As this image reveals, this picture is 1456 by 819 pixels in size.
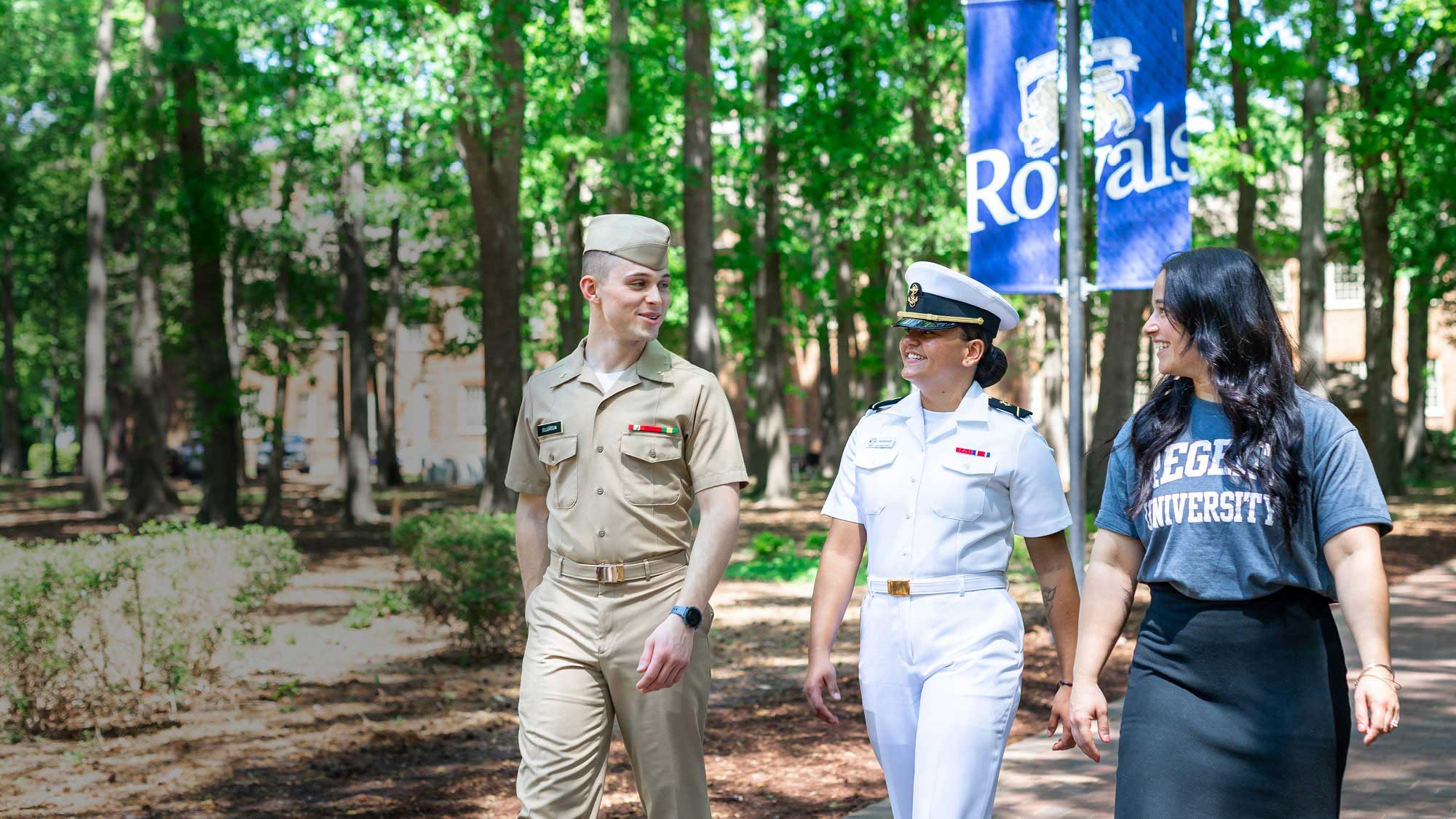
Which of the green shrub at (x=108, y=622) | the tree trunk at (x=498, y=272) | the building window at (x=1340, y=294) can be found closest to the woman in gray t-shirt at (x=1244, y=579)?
the green shrub at (x=108, y=622)

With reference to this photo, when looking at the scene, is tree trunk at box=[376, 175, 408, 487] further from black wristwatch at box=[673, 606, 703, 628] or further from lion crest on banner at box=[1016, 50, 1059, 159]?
black wristwatch at box=[673, 606, 703, 628]

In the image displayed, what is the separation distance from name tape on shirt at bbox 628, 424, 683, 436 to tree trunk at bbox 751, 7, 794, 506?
2457 centimetres

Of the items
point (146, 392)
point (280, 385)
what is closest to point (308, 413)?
point (280, 385)

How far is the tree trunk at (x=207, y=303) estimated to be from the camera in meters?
22.2

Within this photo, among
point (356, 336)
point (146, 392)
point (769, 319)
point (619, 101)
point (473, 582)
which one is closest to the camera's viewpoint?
point (473, 582)

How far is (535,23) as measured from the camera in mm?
17734

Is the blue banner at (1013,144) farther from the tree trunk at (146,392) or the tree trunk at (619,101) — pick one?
the tree trunk at (146,392)

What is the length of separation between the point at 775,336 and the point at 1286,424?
28.3 m

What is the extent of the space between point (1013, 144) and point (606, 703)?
7585mm

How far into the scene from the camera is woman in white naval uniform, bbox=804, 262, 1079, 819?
3742mm

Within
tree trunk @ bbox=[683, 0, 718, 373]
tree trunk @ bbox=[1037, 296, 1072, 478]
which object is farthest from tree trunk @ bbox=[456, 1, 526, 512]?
tree trunk @ bbox=[1037, 296, 1072, 478]

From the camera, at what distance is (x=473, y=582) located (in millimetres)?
10547

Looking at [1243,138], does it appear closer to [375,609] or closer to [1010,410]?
[375,609]

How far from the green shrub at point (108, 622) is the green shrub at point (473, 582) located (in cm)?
158
